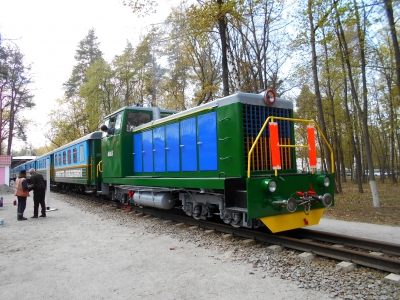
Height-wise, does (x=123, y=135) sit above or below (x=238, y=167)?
above

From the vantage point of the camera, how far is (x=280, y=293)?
141 inches

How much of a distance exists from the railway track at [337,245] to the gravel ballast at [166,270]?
135 millimetres

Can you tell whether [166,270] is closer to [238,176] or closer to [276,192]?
[238,176]

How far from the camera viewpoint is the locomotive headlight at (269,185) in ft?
16.9

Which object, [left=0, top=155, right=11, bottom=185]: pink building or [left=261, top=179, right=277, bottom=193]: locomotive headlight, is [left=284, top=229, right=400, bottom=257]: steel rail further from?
[left=0, top=155, right=11, bottom=185]: pink building

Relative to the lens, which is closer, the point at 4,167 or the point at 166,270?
the point at 166,270

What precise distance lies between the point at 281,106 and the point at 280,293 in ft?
13.5

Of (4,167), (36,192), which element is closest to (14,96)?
(4,167)

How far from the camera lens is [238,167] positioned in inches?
225

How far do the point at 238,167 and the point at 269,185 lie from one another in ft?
2.52

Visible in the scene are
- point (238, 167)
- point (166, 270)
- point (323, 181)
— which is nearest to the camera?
point (166, 270)

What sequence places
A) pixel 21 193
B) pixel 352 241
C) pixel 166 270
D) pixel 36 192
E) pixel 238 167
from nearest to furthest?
pixel 166 270 < pixel 352 241 < pixel 238 167 < pixel 21 193 < pixel 36 192

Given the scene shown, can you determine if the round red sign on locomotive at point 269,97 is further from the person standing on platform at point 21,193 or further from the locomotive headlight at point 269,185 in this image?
the person standing on platform at point 21,193

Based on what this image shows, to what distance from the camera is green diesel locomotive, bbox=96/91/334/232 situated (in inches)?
212
